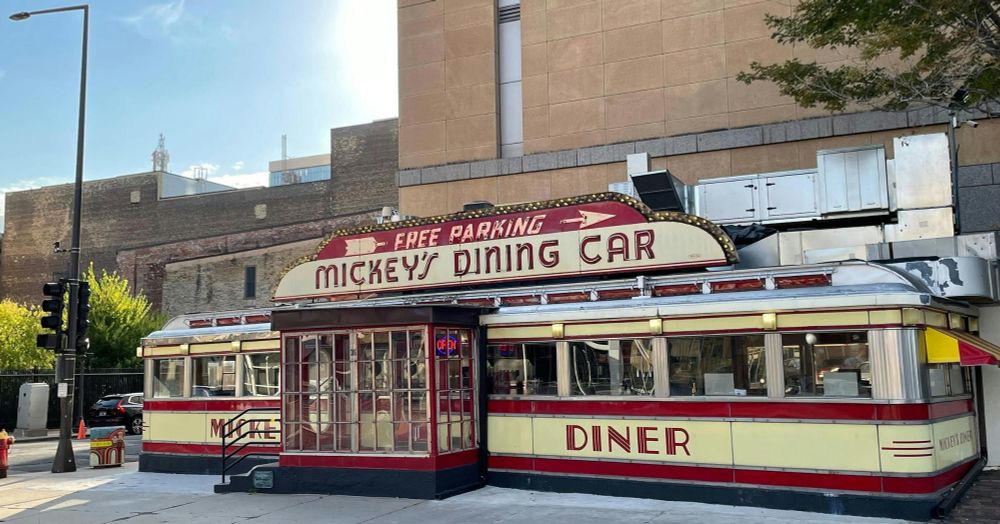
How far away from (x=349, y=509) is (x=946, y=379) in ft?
29.5

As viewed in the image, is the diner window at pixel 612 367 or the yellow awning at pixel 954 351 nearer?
the yellow awning at pixel 954 351

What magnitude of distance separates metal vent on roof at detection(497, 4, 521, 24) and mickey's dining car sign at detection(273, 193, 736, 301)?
32.5ft

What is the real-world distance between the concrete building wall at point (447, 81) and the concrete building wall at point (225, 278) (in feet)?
70.6

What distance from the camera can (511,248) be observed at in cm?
1524

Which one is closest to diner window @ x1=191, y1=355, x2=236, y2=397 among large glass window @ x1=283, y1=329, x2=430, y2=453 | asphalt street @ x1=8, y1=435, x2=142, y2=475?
large glass window @ x1=283, y1=329, x2=430, y2=453

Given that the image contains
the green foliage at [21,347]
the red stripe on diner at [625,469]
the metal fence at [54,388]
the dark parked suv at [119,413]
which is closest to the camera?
the red stripe on diner at [625,469]

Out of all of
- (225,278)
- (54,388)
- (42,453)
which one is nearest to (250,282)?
(225,278)

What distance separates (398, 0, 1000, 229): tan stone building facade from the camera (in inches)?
793

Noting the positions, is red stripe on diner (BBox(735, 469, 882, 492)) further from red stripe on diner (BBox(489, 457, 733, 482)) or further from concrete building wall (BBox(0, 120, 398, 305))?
concrete building wall (BBox(0, 120, 398, 305))

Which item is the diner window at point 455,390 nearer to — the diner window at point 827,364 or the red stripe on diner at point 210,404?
the red stripe on diner at point 210,404

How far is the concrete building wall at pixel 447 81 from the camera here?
79.8 ft

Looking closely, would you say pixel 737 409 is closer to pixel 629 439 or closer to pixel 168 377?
pixel 629 439

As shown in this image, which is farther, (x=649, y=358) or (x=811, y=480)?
(x=649, y=358)

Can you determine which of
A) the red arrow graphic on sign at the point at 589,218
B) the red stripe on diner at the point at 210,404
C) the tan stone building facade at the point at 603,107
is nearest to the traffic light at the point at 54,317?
the red stripe on diner at the point at 210,404
